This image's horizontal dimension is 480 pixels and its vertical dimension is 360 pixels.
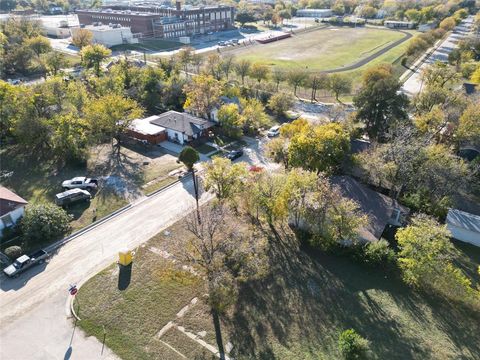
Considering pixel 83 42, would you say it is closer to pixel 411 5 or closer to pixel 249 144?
pixel 249 144

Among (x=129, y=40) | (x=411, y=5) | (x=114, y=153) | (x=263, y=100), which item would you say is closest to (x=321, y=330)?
(x=114, y=153)

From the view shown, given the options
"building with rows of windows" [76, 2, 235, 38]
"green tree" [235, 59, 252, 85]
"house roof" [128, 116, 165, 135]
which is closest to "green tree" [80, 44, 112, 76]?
"house roof" [128, 116, 165, 135]

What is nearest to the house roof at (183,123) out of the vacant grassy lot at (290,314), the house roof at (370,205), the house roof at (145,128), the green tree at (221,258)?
the house roof at (145,128)

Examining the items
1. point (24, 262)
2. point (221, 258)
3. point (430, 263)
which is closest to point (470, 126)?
point (430, 263)

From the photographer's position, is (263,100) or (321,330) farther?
(263,100)

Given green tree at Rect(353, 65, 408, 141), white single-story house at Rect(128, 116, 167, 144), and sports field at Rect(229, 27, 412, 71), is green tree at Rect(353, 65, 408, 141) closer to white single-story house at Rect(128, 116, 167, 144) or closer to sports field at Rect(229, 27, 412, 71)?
white single-story house at Rect(128, 116, 167, 144)
